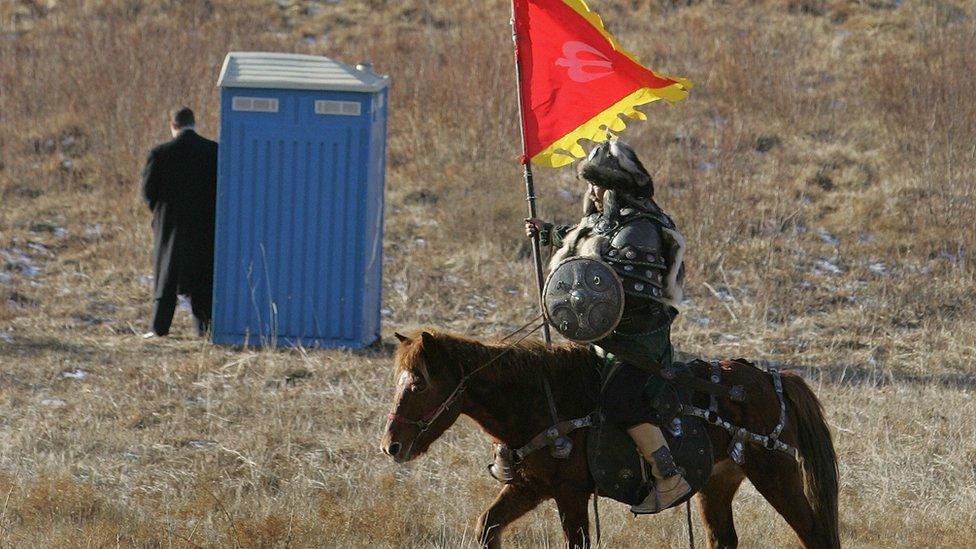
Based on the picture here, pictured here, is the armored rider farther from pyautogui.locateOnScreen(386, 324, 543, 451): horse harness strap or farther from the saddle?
pyautogui.locateOnScreen(386, 324, 543, 451): horse harness strap

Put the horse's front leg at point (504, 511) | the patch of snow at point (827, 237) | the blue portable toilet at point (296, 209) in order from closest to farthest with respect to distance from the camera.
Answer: the horse's front leg at point (504, 511), the blue portable toilet at point (296, 209), the patch of snow at point (827, 237)

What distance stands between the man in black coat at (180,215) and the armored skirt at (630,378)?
5.81 metres

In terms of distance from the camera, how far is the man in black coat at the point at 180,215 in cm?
1071

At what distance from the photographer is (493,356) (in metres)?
5.56

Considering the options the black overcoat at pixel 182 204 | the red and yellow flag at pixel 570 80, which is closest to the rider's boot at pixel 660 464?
the red and yellow flag at pixel 570 80

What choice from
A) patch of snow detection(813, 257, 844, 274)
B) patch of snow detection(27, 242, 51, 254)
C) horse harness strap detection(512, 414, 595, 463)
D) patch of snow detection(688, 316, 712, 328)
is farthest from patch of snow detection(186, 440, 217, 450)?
patch of snow detection(813, 257, 844, 274)

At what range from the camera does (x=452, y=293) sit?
12375mm

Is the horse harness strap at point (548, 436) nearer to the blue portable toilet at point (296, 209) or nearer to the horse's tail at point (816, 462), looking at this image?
the horse's tail at point (816, 462)

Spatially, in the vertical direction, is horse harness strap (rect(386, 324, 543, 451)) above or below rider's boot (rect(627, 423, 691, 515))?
above

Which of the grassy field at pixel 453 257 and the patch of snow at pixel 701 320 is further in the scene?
the patch of snow at pixel 701 320

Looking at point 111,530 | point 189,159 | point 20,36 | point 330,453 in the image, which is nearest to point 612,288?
point 111,530

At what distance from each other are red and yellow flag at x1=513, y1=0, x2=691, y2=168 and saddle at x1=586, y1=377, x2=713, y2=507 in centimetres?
148

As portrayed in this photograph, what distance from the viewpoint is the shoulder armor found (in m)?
5.41

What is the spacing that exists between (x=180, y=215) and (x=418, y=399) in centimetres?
581
